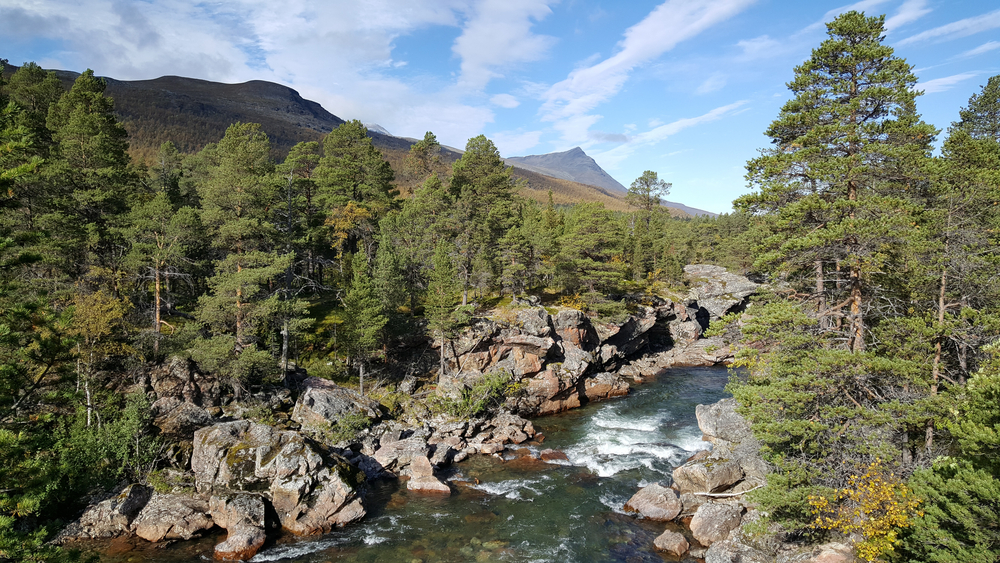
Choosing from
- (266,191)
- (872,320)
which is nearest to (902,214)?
(872,320)

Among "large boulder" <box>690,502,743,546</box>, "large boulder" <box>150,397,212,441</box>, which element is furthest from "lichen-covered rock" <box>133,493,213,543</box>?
"large boulder" <box>690,502,743,546</box>

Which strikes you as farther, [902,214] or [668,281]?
[668,281]

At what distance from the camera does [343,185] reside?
50656 mm

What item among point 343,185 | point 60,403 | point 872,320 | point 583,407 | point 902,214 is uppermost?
point 343,185

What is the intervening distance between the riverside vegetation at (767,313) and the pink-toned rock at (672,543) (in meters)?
4.16

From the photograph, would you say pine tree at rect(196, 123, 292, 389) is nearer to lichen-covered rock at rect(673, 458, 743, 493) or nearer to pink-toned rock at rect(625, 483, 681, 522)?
pink-toned rock at rect(625, 483, 681, 522)

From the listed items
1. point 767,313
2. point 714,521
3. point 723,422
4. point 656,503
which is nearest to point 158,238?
point 656,503

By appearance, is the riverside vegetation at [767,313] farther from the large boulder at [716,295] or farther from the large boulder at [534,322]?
the large boulder at [716,295]

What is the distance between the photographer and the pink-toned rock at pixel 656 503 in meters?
23.9

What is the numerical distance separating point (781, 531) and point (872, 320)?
1074 centimetres

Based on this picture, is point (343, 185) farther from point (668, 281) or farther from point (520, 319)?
point (668, 281)

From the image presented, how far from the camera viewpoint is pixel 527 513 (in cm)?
2509

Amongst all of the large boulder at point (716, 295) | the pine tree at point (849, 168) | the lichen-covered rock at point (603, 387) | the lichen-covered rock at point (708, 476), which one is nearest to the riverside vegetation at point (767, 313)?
the pine tree at point (849, 168)

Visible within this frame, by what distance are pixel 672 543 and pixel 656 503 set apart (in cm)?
324
